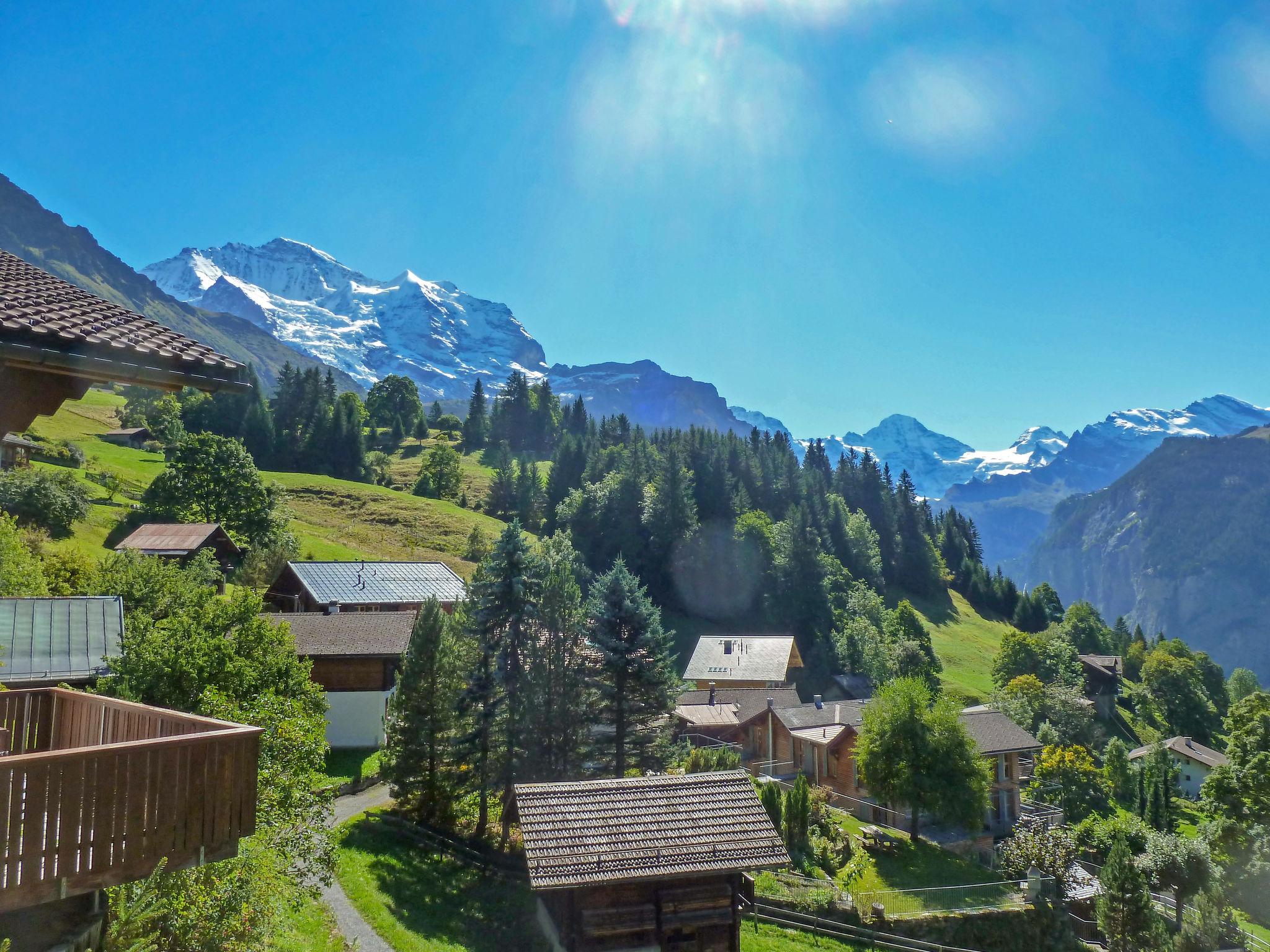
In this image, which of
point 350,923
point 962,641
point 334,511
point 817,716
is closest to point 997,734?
point 817,716

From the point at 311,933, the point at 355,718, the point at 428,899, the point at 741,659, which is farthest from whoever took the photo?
the point at 741,659

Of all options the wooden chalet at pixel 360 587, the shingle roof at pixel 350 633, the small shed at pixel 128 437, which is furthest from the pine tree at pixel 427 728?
the small shed at pixel 128 437

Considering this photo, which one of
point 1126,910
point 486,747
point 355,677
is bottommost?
point 1126,910

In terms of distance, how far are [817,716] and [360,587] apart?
117 ft

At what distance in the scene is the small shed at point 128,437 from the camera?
3890 inches

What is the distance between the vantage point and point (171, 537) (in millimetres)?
59594

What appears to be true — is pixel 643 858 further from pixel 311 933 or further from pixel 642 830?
pixel 311 933

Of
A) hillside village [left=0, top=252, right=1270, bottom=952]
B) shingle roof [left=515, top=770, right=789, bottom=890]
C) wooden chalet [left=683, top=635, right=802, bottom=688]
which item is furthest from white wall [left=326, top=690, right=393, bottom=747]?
wooden chalet [left=683, top=635, right=802, bottom=688]

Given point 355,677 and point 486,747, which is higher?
point 355,677

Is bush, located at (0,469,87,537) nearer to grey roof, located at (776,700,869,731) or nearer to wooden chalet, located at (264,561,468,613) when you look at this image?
wooden chalet, located at (264,561,468,613)

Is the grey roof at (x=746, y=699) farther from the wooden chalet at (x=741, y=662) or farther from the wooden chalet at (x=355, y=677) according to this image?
the wooden chalet at (x=355, y=677)

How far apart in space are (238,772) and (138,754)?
1.04 metres

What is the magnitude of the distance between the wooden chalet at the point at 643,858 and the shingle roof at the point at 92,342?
624 inches

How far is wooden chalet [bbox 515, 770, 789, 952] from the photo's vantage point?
19.0 meters
